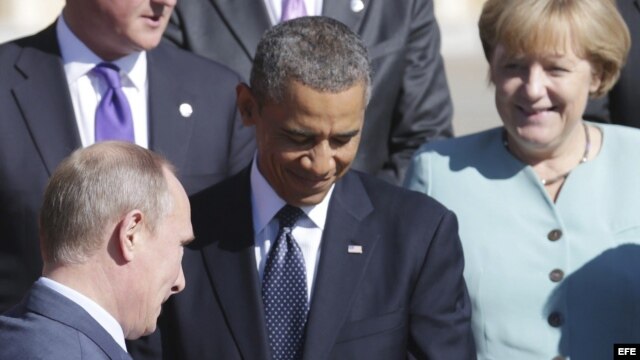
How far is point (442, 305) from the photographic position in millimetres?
4113

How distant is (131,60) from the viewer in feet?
15.8

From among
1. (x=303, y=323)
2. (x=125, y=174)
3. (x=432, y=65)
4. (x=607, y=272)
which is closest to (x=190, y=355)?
(x=303, y=323)

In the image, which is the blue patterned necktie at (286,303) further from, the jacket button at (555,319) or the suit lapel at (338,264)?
the jacket button at (555,319)

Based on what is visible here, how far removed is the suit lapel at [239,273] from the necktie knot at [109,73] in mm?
655

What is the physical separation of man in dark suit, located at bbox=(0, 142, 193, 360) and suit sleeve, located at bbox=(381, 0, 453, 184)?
2019mm

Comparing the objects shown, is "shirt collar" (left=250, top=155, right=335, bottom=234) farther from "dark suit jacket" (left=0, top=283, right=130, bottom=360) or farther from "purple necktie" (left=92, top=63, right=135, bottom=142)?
"dark suit jacket" (left=0, top=283, right=130, bottom=360)

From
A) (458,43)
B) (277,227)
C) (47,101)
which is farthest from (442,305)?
(458,43)

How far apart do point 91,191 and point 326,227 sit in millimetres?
976

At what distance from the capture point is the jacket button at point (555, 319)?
14.9 feet

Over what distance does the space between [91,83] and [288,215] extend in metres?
0.92

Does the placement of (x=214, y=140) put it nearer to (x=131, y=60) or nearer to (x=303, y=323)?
(x=131, y=60)

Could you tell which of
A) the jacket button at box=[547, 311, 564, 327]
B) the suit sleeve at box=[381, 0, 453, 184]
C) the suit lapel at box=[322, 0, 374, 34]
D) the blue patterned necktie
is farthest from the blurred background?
the blue patterned necktie

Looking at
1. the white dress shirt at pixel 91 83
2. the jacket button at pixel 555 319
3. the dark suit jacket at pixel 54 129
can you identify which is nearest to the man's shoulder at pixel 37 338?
the dark suit jacket at pixel 54 129

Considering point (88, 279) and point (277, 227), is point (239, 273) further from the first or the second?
point (88, 279)
